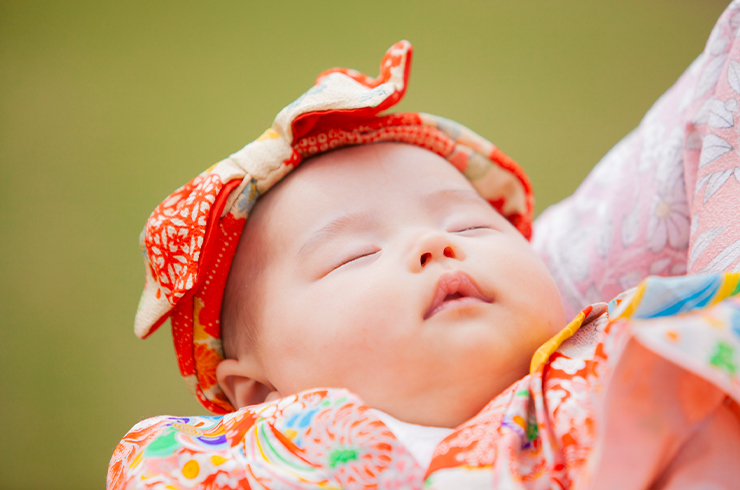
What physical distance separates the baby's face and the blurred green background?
57 cm

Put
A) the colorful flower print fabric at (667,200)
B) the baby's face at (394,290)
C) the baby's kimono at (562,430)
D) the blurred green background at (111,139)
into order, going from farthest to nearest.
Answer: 1. the blurred green background at (111,139)
2. the colorful flower print fabric at (667,200)
3. the baby's face at (394,290)
4. the baby's kimono at (562,430)

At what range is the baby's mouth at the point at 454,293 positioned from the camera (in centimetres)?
60

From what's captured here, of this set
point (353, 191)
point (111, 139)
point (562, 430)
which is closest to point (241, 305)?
point (353, 191)

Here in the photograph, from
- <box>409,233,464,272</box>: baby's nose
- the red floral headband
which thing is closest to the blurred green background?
the red floral headband

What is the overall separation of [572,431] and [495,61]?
143cm

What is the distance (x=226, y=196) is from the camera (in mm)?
739

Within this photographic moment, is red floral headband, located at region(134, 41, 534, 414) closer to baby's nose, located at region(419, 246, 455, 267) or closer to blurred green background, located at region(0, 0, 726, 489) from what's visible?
baby's nose, located at region(419, 246, 455, 267)

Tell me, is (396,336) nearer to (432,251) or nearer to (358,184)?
(432,251)

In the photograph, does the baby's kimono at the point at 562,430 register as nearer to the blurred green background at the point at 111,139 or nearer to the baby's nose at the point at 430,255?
the baby's nose at the point at 430,255

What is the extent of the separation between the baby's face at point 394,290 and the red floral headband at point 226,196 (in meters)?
0.03

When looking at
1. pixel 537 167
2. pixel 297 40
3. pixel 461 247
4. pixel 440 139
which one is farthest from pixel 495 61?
pixel 461 247

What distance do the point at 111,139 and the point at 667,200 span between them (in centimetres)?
114

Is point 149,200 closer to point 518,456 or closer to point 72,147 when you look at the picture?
point 72,147

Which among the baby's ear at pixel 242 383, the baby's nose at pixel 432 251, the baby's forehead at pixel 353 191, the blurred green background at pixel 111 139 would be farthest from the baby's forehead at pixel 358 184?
the blurred green background at pixel 111 139
